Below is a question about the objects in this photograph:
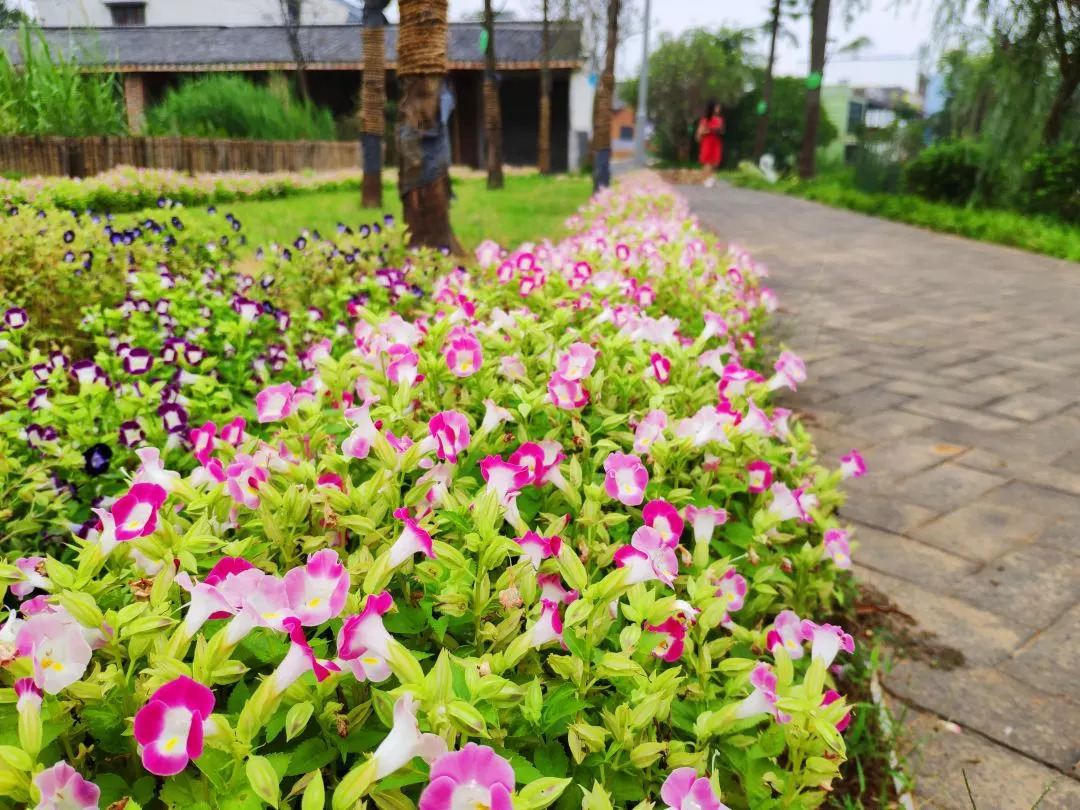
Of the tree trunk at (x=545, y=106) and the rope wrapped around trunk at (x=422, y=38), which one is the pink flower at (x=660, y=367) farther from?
the tree trunk at (x=545, y=106)

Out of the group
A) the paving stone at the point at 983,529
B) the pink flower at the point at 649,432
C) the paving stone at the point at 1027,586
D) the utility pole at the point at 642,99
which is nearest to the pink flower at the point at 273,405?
the pink flower at the point at 649,432

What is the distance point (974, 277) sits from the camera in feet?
28.0

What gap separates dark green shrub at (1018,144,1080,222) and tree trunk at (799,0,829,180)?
908 cm

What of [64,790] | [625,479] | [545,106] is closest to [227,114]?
[545,106]

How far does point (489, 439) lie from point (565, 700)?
717 mm

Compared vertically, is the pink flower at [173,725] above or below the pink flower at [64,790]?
above

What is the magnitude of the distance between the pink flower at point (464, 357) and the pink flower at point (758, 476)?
0.70 meters

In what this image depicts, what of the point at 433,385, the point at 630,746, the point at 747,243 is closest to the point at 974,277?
the point at 747,243

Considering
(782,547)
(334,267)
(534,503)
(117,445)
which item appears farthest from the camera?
(334,267)

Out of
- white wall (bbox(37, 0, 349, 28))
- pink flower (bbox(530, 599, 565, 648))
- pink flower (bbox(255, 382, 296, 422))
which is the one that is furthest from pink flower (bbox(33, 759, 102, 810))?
white wall (bbox(37, 0, 349, 28))

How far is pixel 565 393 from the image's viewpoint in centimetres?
184

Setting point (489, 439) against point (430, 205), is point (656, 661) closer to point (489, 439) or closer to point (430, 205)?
point (489, 439)

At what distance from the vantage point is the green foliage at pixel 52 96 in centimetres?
718

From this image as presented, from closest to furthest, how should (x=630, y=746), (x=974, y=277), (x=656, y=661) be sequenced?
(x=630, y=746) < (x=656, y=661) < (x=974, y=277)
